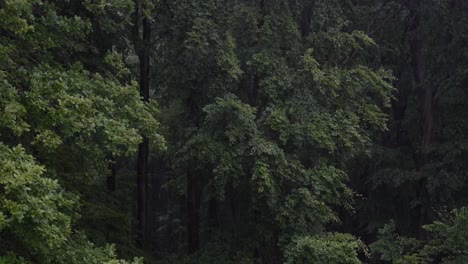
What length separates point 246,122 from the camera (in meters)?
10.9

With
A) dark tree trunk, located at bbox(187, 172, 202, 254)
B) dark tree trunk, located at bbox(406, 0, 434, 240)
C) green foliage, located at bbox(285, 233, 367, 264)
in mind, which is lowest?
green foliage, located at bbox(285, 233, 367, 264)

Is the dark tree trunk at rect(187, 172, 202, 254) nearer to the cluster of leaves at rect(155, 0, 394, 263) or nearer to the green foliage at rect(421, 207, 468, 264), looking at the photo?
the cluster of leaves at rect(155, 0, 394, 263)

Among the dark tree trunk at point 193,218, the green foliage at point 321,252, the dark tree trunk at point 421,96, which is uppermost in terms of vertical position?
the dark tree trunk at point 421,96

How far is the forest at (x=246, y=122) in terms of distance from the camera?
661 centimetres

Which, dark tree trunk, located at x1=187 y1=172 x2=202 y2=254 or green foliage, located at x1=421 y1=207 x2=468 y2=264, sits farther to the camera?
dark tree trunk, located at x1=187 y1=172 x2=202 y2=254

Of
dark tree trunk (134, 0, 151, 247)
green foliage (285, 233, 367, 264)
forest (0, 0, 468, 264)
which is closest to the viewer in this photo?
forest (0, 0, 468, 264)

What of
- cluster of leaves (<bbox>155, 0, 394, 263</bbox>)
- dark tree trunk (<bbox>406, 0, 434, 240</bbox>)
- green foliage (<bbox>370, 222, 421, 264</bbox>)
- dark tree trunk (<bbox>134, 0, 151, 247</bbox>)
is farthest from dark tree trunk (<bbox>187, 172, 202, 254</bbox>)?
dark tree trunk (<bbox>406, 0, 434, 240</bbox>)

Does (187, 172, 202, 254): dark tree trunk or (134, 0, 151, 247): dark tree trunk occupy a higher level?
(134, 0, 151, 247): dark tree trunk

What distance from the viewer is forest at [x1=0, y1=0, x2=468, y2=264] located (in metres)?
6.61

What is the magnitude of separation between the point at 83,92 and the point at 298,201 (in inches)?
217

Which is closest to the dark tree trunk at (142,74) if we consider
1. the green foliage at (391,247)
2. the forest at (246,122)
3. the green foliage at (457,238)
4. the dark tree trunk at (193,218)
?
the forest at (246,122)

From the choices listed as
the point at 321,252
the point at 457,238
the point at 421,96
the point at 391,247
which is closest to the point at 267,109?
the point at 321,252

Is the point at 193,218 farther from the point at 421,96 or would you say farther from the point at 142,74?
the point at 421,96

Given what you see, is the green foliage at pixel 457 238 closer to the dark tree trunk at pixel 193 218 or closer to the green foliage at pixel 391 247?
the green foliage at pixel 391 247
